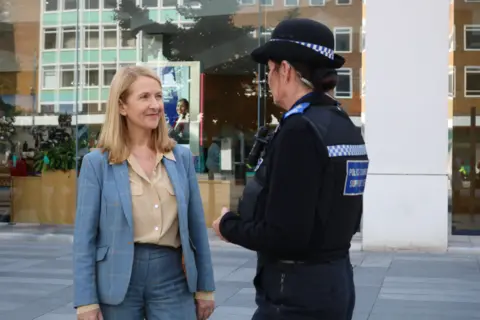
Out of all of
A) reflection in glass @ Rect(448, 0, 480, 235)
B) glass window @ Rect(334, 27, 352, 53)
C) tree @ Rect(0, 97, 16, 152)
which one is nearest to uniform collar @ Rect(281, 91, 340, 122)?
glass window @ Rect(334, 27, 352, 53)

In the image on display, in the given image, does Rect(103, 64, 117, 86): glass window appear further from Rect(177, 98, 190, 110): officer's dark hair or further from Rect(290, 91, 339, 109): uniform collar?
Rect(290, 91, 339, 109): uniform collar

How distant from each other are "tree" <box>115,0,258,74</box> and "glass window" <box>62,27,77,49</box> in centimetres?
116

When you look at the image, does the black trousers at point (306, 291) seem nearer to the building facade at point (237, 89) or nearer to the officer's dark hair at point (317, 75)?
the officer's dark hair at point (317, 75)

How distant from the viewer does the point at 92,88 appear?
44.6ft

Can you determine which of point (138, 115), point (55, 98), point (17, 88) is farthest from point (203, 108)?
point (138, 115)

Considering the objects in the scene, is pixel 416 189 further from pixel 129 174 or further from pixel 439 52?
pixel 129 174

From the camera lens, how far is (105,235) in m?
3.17

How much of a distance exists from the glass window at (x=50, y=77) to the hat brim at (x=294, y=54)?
1194 centimetres

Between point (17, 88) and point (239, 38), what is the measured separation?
181 inches

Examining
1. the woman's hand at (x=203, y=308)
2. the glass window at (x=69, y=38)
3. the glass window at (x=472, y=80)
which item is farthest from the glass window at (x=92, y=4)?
the woman's hand at (x=203, y=308)

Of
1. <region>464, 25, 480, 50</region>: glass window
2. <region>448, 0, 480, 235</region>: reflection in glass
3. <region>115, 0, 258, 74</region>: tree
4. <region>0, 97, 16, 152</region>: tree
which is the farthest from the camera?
<region>0, 97, 16, 152</region>: tree

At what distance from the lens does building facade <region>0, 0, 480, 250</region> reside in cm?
1090

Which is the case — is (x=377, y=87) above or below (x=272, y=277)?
above

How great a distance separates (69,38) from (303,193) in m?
12.2
